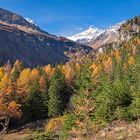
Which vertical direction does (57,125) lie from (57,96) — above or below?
below

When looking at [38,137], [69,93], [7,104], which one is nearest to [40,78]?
[69,93]

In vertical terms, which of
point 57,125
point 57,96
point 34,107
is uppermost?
point 57,96

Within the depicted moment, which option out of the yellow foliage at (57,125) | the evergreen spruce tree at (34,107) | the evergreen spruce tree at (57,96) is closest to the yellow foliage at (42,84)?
the evergreen spruce tree at (57,96)

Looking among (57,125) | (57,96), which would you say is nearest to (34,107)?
(57,96)

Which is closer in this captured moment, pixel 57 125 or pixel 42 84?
pixel 57 125

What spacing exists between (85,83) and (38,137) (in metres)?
12.8

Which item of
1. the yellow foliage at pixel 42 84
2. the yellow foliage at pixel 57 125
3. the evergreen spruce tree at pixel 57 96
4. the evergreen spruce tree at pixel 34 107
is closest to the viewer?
the yellow foliage at pixel 57 125

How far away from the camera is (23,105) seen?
382 feet

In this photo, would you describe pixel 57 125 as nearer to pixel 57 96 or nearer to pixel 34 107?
pixel 34 107

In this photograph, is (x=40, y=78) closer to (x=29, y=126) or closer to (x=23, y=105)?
(x=23, y=105)

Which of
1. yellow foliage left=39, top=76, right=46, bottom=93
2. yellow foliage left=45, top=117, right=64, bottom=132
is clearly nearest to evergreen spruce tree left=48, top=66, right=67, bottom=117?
yellow foliage left=39, top=76, right=46, bottom=93

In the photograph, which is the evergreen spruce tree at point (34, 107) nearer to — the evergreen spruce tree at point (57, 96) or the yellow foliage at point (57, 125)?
the evergreen spruce tree at point (57, 96)

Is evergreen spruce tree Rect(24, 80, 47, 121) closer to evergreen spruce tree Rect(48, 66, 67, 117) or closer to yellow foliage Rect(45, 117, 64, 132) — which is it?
evergreen spruce tree Rect(48, 66, 67, 117)

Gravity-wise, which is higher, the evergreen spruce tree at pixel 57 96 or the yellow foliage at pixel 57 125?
the evergreen spruce tree at pixel 57 96
